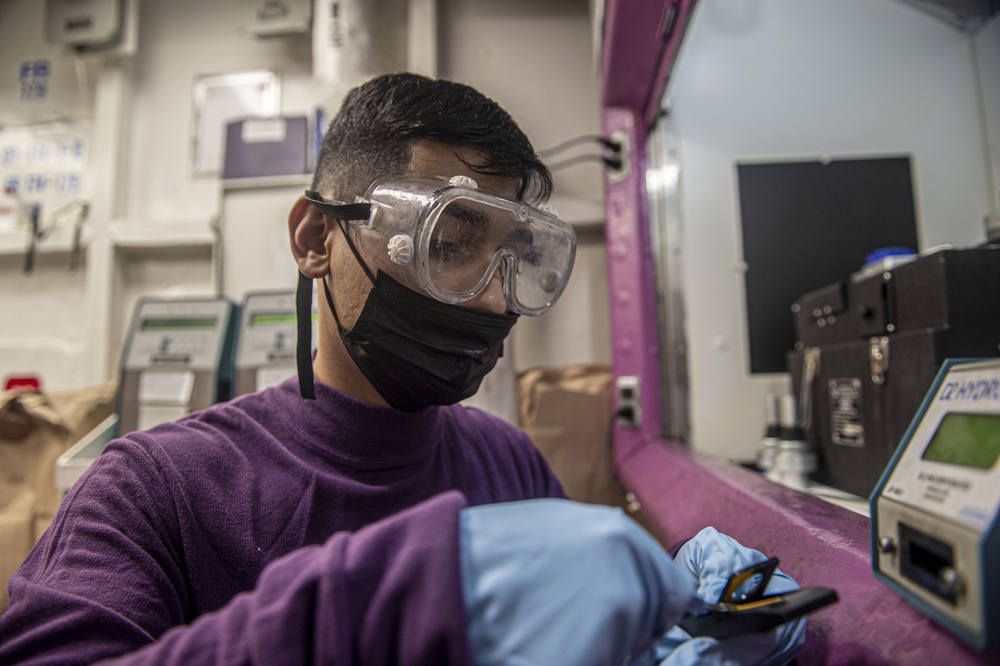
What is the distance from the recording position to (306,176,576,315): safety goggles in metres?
0.77

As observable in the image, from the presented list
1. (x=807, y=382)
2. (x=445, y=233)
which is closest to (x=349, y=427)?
(x=445, y=233)

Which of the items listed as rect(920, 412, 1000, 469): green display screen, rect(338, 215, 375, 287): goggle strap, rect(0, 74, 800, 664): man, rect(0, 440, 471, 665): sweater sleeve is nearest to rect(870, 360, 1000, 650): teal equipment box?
rect(920, 412, 1000, 469): green display screen

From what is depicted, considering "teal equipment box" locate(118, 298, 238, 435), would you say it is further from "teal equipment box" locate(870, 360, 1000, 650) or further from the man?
"teal equipment box" locate(870, 360, 1000, 650)

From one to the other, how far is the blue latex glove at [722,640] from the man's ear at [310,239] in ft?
2.13

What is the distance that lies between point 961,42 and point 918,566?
6.06 ft

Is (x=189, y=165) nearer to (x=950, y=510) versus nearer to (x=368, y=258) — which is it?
(x=368, y=258)

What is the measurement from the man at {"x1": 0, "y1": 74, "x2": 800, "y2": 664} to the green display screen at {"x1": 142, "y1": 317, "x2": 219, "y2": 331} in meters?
1.10

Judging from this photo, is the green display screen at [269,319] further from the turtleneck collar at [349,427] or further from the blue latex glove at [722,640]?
the blue latex glove at [722,640]

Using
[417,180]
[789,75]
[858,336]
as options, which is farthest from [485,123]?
[789,75]

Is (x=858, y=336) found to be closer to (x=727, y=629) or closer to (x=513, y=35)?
(x=727, y=629)

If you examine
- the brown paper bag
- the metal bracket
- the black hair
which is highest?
the metal bracket

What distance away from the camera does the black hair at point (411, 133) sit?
81cm

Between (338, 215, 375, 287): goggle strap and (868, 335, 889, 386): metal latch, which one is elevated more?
(338, 215, 375, 287): goggle strap

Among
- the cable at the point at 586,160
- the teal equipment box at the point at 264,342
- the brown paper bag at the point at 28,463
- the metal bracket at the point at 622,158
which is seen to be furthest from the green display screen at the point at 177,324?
the metal bracket at the point at 622,158
